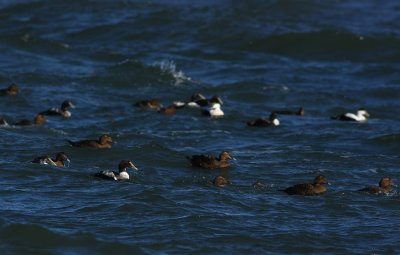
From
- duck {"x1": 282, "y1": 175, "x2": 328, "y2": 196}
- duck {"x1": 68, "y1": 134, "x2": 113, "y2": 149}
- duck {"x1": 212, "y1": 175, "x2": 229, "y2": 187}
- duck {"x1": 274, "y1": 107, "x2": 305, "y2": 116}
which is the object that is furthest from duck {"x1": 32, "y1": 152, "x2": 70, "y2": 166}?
duck {"x1": 274, "y1": 107, "x2": 305, "y2": 116}

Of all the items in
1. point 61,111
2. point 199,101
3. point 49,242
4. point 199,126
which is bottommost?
point 49,242

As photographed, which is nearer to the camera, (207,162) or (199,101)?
(207,162)

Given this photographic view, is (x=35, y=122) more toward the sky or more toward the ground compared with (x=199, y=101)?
more toward the ground

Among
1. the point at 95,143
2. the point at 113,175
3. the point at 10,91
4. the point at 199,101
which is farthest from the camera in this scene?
the point at 199,101

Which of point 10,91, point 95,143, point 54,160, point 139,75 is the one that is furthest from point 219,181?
point 139,75

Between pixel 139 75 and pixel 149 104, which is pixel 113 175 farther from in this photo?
pixel 139 75

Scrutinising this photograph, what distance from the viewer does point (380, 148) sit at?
75.7 feet

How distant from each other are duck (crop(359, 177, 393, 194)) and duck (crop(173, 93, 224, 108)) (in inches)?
292

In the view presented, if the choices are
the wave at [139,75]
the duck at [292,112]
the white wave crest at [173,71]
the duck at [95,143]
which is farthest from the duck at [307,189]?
the white wave crest at [173,71]

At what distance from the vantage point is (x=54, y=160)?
64.8 ft

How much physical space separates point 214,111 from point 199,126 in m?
0.93

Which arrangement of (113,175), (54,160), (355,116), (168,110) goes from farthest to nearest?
(355,116) → (168,110) → (54,160) → (113,175)

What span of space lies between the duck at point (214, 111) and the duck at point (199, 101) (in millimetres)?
170

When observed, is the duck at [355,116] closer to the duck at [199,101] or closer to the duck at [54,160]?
the duck at [199,101]
